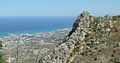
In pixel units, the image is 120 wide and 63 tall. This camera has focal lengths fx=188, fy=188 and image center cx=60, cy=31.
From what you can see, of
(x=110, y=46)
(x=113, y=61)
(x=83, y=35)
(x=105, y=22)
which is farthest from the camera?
(x=105, y=22)

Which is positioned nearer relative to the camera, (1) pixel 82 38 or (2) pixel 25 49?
(1) pixel 82 38

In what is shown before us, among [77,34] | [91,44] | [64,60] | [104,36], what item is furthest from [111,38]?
[64,60]

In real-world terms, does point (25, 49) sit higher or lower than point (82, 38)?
lower

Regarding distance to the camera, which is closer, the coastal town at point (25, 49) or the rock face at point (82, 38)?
the rock face at point (82, 38)

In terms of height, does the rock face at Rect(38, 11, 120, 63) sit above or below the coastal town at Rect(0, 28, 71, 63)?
above

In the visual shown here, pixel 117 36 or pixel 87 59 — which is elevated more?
pixel 117 36

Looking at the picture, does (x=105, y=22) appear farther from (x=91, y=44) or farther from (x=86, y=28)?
(x=91, y=44)

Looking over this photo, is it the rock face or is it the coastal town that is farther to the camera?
the coastal town

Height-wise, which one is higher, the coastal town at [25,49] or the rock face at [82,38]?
the rock face at [82,38]
